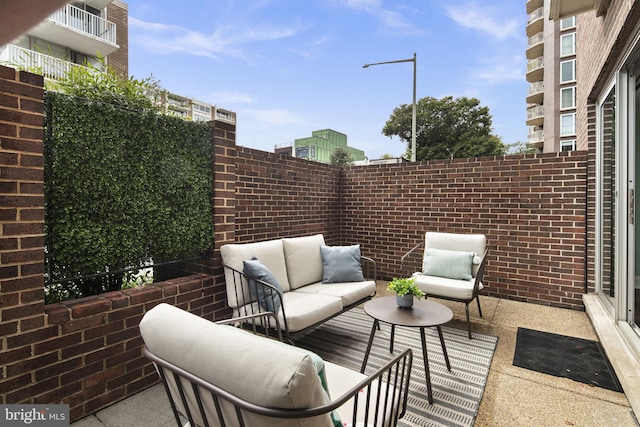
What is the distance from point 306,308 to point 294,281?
78cm

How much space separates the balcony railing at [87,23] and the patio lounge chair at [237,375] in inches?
565

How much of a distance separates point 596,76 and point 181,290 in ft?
15.3

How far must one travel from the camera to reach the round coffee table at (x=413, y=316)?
2.45m

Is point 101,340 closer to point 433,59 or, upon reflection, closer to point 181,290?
point 181,290

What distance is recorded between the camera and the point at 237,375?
3.28 feet

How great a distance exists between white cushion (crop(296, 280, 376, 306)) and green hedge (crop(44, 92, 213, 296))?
124 centimetres

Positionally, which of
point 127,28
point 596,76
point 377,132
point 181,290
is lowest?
point 181,290

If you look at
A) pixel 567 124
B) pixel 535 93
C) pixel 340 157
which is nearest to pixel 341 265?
pixel 340 157

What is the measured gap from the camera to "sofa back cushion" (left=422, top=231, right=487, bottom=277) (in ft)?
13.7

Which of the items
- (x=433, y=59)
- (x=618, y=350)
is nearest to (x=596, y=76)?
(x=618, y=350)

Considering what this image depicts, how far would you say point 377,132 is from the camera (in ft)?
74.5

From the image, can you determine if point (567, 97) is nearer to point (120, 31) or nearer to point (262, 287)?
point (262, 287)

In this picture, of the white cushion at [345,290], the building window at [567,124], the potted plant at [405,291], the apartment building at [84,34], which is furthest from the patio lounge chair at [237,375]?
the building window at [567,124]

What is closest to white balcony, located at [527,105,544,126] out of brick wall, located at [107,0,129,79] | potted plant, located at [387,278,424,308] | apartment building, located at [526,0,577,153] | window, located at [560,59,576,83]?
apartment building, located at [526,0,577,153]
